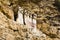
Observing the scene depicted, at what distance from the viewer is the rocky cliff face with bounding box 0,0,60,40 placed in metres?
7.80

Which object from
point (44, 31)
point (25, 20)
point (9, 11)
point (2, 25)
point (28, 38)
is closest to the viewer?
point (2, 25)

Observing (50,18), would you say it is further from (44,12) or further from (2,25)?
(2,25)

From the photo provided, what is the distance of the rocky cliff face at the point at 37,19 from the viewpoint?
780 centimetres

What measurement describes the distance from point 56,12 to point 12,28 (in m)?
9.48

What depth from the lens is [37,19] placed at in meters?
14.1

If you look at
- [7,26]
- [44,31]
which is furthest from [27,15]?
[7,26]

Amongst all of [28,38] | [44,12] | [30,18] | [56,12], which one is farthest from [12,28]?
[56,12]

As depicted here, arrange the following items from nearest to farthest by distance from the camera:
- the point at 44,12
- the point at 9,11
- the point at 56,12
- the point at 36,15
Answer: the point at 9,11 < the point at 36,15 < the point at 44,12 < the point at 56,12

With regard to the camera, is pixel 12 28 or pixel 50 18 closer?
pixel 12 28

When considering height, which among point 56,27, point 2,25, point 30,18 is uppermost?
point 2,25

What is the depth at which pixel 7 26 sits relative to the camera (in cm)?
788

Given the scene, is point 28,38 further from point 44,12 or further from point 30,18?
point 44,12

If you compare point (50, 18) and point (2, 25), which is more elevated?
point (2, 25)

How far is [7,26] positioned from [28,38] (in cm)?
103
